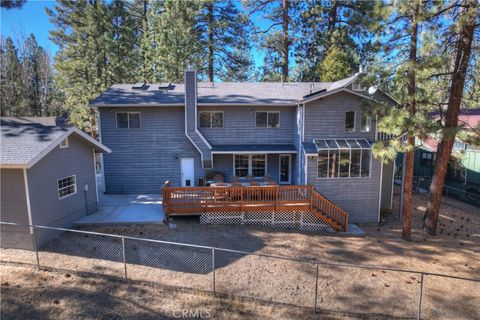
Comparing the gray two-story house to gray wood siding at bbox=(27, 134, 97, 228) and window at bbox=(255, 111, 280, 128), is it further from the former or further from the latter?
gray wood siding at bbox=(27, 134, 97, 228)

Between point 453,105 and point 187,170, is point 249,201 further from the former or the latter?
point 453,105

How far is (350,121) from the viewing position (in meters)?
12.9

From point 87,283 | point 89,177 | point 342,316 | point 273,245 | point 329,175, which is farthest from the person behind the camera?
point 329,175

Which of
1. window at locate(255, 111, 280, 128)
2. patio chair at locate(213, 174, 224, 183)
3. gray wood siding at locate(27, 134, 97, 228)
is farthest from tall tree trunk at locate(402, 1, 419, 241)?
gray wood siding at locate(27, 134, 97, 228)

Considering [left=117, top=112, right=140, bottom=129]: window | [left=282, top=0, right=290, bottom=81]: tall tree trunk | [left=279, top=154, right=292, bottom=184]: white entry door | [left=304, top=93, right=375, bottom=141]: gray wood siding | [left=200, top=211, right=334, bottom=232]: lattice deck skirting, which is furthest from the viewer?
[left=282, top=0, right=290, bottom=81]: tall tree trunk

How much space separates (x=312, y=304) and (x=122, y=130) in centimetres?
1225

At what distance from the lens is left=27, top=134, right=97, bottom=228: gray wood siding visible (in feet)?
27.4

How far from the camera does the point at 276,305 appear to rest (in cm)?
612

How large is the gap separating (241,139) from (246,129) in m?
0.61

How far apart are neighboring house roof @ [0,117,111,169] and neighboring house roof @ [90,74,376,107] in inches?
155

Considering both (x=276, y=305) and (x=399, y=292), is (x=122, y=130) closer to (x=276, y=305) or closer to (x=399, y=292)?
(x=276, y=305)

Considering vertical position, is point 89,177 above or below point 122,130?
below

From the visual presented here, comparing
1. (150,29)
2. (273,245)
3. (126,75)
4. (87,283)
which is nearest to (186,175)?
(273,245)

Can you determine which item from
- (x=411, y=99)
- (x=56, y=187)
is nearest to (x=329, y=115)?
(x=411, y=99)
